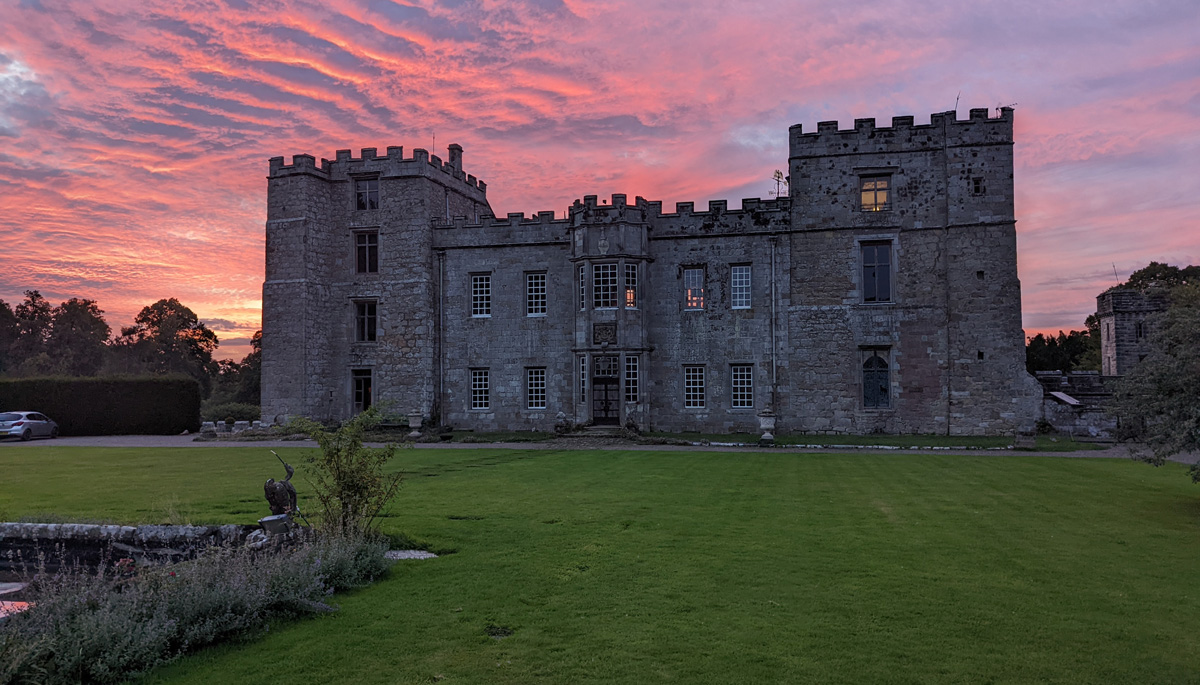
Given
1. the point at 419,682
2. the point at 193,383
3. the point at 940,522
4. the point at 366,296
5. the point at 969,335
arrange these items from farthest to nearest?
the point at 193,383 < the point at 366,296 < the point at 969,335 < the point at 940,522 < the point at 419,682

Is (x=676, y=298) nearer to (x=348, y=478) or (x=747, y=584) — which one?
(x=348, y=478)

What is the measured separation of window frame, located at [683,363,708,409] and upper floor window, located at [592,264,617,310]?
4304 mm

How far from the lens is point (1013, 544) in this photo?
9336mm

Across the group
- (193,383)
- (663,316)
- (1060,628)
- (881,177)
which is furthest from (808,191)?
(193,383)

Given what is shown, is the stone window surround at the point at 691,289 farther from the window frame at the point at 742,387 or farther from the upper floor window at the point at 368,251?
the upper floor window at the point at 368,251

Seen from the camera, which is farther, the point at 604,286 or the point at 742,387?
the point at 604,286

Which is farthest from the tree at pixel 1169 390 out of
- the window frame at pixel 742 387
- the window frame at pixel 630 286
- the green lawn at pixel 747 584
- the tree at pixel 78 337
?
the tree at pixel 78 337

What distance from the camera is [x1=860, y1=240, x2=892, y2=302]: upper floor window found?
28.7m

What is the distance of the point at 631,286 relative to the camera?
29984 mm

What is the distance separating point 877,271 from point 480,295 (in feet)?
56.3

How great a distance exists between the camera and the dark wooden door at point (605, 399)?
30.1 meters

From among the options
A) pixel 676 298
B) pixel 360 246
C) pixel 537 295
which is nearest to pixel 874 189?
pixel 676 298

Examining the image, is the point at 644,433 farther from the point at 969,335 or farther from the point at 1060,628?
the point at 1060,628

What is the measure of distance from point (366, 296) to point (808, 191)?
Result: 20.0 m
